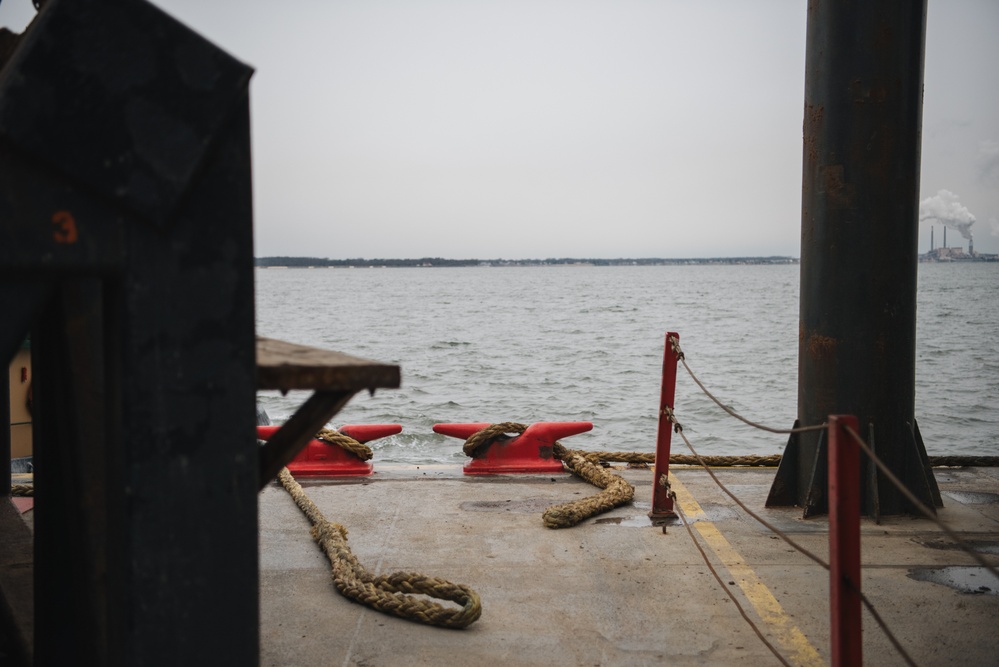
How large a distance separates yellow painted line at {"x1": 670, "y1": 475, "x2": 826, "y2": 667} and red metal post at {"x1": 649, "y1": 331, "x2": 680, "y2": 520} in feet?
0.62

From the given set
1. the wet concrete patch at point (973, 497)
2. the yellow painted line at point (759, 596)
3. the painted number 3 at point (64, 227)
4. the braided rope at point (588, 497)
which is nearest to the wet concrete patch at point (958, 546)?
the wet concrete patch at point (973, 497)

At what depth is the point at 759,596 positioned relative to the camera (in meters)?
4.56

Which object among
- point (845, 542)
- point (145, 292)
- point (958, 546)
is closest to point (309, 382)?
point (145, 292)

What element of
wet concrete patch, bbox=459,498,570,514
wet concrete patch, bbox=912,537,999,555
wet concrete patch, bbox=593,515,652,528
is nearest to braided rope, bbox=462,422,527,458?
wet concrete patch, bbox=459,498,570,514

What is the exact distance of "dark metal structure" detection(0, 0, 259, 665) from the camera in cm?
187

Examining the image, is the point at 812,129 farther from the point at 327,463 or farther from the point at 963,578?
the point at 327,463

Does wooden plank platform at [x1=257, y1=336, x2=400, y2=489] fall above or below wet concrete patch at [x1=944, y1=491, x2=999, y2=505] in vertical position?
above

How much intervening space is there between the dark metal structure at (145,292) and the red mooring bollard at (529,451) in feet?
17.7

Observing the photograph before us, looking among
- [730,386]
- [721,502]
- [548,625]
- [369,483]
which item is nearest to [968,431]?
[730,386]

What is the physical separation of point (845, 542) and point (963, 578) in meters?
2.37

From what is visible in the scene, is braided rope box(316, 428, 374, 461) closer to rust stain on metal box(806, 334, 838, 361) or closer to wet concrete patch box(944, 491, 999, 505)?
rust stain on metal box(806, 334, 838, 361)

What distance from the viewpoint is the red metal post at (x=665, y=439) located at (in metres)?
5.73

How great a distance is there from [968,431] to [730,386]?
755cm

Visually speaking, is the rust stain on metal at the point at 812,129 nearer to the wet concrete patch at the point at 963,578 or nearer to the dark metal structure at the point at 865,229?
the dark metal structure at the point at 865,229
